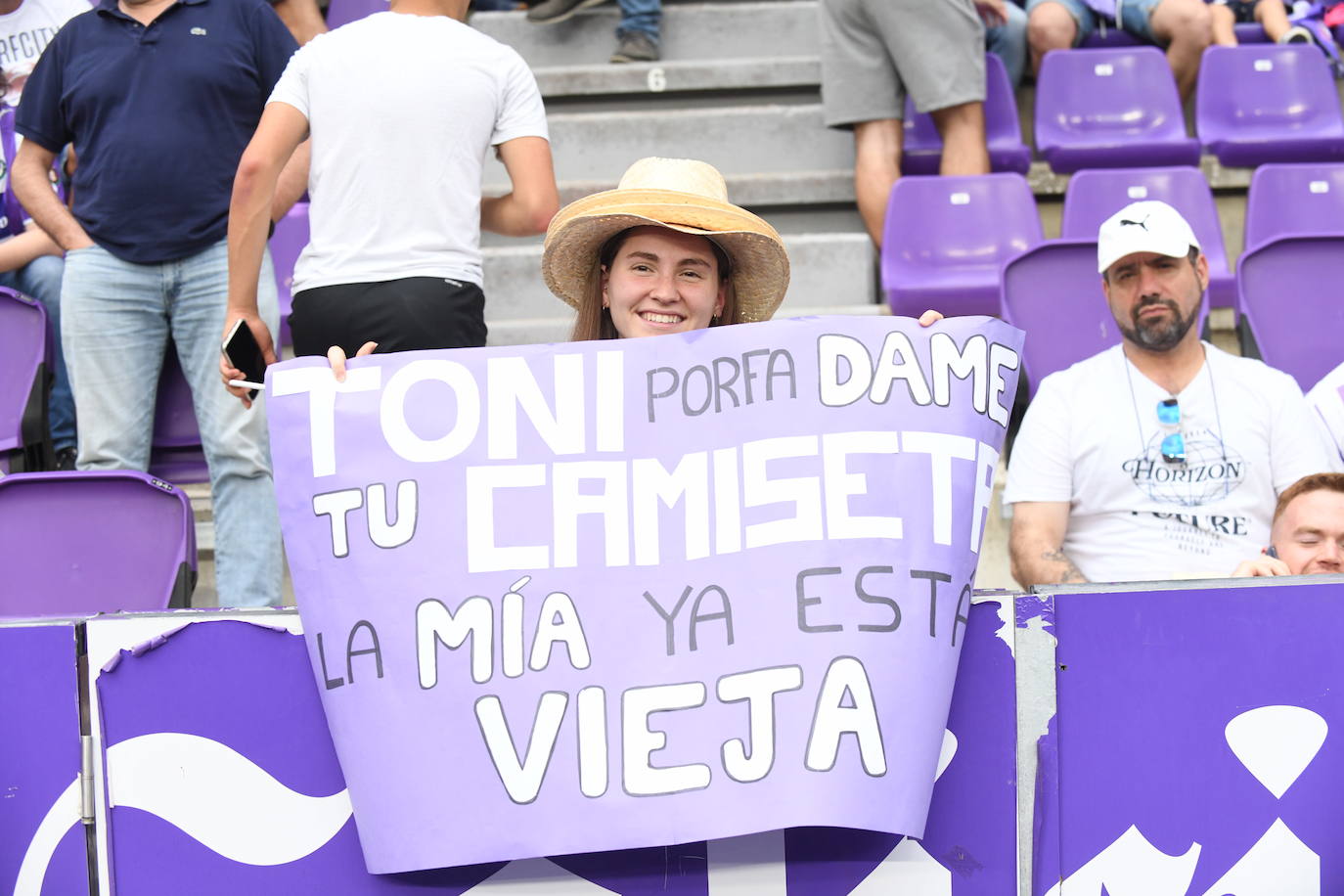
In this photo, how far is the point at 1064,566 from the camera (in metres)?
3.62

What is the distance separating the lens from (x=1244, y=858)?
2217 millimetres

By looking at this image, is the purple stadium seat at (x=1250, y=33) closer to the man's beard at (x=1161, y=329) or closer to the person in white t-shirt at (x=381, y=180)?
the man's beard at (x=1161, y=329)

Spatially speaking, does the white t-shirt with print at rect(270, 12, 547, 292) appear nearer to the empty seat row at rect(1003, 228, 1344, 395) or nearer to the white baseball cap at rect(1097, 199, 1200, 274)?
the white baseball cap at rect(1097, 199, 1200, 274)

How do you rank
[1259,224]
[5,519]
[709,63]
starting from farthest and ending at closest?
[709,63], [1259,224], [5,519]

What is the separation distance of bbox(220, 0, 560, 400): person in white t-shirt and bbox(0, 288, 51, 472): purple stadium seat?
136cm

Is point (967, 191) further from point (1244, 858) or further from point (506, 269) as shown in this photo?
point (1244, 858)

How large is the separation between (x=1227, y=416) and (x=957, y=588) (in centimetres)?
191

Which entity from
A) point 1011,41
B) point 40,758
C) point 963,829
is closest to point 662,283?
point 963,829

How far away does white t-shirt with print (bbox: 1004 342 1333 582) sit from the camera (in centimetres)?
370

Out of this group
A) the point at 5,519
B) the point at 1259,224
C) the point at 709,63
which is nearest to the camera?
the point at 5,519

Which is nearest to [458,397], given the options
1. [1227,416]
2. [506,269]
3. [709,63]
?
[1227,416]

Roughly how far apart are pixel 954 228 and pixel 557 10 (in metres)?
2.21

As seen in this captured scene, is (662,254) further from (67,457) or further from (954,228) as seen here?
(954,228)

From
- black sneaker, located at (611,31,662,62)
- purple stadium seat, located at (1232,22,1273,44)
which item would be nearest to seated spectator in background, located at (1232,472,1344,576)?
black sneaker, located at (611,31,662,62)
